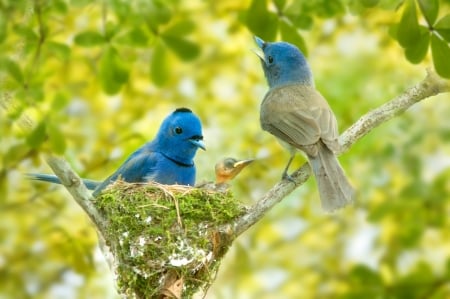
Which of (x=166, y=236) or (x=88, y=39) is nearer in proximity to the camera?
(x=166, y=236)

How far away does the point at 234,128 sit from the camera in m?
8.41

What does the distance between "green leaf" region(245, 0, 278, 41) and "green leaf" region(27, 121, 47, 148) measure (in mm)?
1200

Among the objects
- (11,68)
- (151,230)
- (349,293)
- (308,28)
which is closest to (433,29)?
(308,28)

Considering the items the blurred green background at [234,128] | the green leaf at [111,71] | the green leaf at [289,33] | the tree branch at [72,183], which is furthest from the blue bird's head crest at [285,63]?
the tree branch at [72,183]

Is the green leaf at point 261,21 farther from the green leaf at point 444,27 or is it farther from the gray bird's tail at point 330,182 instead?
the green leaf at point 444,27

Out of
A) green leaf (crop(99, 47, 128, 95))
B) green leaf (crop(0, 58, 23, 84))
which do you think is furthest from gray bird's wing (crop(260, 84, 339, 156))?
green leaf (crop(0, 58, 23, 84))

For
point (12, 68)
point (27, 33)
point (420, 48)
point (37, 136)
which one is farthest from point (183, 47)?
point (420, 48)

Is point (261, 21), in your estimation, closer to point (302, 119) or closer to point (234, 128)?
point (302, 119)

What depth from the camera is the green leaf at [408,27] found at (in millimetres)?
4535

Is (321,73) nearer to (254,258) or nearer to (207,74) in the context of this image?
(207,74)

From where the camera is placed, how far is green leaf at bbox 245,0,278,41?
5.11 meters

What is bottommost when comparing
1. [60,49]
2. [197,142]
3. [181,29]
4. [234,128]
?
[197,142]

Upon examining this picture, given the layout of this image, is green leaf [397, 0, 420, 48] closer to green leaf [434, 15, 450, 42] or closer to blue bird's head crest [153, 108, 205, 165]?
green leaf [434, 15, 450, 42]

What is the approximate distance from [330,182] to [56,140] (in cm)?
136
